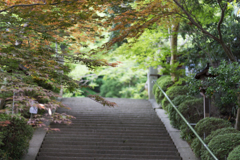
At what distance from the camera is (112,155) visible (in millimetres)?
6547

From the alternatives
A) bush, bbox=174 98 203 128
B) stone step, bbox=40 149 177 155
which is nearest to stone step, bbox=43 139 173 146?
stone step, bbox=40 149 177 155

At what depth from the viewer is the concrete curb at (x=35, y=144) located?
625cm

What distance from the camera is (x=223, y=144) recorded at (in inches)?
192

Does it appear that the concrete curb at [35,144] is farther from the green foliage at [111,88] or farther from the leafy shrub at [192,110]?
the green foliage at [111,88]

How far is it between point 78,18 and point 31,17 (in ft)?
3.04

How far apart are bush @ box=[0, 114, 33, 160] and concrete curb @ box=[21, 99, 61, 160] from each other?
273 millimetres

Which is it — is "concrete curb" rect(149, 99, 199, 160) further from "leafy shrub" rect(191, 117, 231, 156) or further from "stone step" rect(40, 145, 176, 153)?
"leafy shrub" rect(191, 117, 231, 156)

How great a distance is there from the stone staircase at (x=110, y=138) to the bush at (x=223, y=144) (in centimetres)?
168

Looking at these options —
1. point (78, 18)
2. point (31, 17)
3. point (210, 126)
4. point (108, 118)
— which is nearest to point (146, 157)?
point (210, 126)

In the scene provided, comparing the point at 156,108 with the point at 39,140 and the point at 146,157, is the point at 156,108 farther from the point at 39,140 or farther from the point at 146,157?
the point at 39,140

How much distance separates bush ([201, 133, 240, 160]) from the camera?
4.77 meters

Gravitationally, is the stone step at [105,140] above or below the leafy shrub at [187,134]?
below

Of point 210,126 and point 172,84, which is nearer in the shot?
point 210,126

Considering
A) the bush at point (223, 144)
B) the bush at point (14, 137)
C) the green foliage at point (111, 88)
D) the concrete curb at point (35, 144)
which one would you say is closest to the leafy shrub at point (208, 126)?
the bush at point (223, 144)
